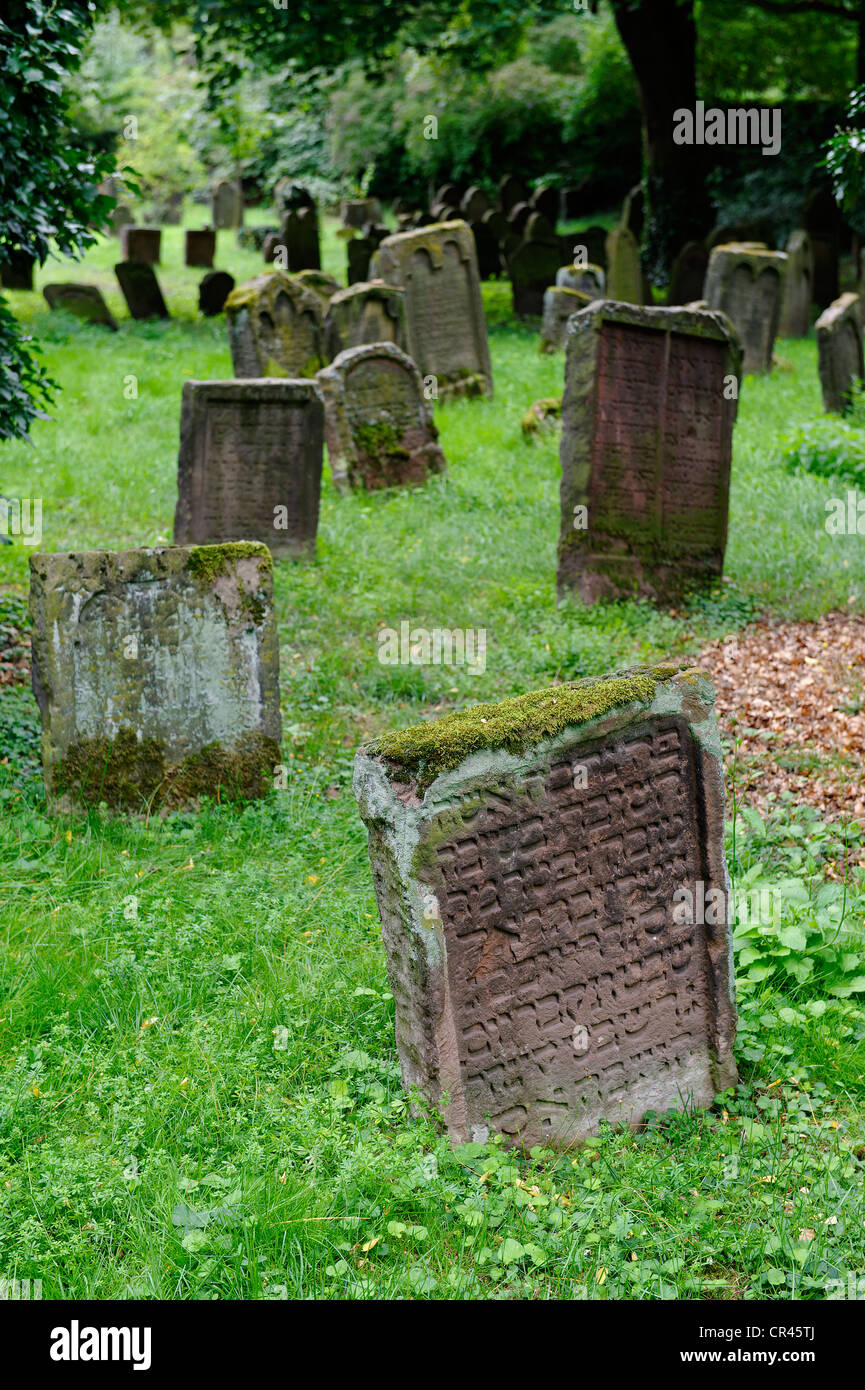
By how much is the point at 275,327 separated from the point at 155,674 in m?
9.12

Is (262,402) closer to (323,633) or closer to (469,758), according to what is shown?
(323,633)

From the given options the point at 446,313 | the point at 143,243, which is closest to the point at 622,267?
the point at 446,313

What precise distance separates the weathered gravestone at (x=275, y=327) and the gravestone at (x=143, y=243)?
40.4 feet

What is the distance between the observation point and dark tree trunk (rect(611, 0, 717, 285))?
62.7 feet

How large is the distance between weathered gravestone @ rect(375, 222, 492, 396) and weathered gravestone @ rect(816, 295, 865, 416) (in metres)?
3.97

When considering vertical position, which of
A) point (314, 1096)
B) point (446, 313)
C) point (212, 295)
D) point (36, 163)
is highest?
point (212, 295)

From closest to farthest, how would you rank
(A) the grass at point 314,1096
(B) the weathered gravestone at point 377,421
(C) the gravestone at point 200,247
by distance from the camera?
(A) the grass at point 314,1096
(B) the weathered gravestone at point 377,421
(C) the gravestone at point 200,247

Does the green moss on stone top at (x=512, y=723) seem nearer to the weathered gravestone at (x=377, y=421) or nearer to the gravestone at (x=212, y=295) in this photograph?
the weathered gravestone at (x=377, y=421)

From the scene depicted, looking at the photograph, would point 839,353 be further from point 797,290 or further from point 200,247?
point 200,247

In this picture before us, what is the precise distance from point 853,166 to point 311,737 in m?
4.33

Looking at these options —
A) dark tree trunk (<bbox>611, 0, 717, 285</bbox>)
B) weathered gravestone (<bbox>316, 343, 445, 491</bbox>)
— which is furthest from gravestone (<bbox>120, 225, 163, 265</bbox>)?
weathered gravestone (<bbox>316, 343, 445, 491</bbox>)

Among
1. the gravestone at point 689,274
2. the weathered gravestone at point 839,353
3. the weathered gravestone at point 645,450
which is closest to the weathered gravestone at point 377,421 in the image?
the weathered gravestone at point 645,450

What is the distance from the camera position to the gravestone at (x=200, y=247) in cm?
2483

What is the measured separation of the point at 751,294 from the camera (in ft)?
49.5
